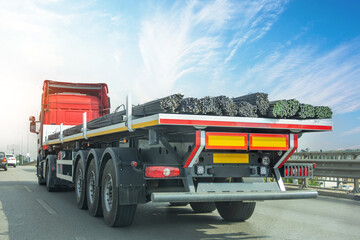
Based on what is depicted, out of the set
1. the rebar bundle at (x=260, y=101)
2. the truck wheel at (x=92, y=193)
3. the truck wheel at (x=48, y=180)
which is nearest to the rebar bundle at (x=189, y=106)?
the rebar bundle at (x=260, y=101)

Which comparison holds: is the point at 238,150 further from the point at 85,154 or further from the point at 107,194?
Answer: the point at 85,154

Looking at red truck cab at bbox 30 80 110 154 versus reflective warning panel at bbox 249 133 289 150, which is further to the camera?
red truck cab at bbox 30 80 110 154

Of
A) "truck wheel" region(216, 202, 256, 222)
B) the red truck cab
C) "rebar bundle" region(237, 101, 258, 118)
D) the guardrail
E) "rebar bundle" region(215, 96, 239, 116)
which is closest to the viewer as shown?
"rebar bundle" region(215, 96, 239, 116)

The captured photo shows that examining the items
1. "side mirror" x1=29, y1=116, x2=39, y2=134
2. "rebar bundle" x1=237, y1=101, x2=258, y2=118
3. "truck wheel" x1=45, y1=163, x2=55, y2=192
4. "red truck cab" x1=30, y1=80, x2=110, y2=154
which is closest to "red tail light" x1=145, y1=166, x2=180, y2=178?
"rebar bundle" x1=237, y1=101, x2=258, y2=118

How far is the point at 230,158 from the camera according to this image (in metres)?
6.04

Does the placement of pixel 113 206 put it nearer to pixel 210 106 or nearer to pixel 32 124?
pixel 210 106

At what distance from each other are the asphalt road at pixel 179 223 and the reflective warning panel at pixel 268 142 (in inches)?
51.7

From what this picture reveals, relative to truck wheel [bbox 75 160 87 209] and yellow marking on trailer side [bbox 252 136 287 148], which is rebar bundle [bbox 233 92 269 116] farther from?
truck wheel [bbox 75 160 87 209]

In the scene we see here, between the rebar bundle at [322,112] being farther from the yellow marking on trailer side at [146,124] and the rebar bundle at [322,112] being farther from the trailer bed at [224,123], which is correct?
the yellow marking on trailer side at [146,124]

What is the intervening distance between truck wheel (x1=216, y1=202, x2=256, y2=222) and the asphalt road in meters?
0.13

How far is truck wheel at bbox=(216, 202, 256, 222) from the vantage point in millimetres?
7086

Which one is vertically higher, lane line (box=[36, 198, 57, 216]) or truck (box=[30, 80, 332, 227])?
truck (box=[30, 80, 332, 227])

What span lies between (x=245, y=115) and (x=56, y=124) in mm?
9935

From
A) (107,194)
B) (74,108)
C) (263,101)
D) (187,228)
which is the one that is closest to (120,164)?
(107,194)
